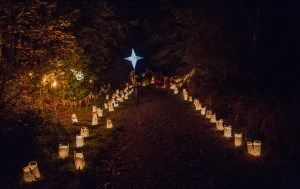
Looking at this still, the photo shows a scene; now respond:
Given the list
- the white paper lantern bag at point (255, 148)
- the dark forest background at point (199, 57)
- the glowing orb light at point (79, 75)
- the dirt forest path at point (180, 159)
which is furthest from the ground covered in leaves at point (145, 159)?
the glowing orb light at point (79, 75)

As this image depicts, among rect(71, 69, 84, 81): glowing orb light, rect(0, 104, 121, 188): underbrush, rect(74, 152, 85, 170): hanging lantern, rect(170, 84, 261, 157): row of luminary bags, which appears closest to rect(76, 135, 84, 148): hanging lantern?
rect(0, 104, 121, 188): underbrush

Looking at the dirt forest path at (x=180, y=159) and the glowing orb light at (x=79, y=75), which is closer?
the dirt forest path at (x=180, y=159)

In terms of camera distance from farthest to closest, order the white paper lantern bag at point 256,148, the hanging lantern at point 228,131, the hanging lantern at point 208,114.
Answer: the hanging lantern at point 208,114 → the hanging lantern at point 228,131 → the white paper lantern bag at point 256,148

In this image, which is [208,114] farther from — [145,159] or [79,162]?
[79,162]

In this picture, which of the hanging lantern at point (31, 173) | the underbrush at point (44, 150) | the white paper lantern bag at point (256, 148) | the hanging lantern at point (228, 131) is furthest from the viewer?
the hanging lantern at point (228, 131)

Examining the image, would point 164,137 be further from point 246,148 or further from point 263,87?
point 263,87

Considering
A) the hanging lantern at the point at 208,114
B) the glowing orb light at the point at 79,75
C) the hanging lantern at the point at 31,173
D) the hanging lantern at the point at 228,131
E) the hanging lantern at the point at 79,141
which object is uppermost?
the glowing orb light at the point at 79,75

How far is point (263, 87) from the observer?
58.1ft

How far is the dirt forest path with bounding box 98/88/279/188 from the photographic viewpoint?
938 cm

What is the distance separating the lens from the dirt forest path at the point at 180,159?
9.38 meters

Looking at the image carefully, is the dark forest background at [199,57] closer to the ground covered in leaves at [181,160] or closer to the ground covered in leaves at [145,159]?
the ground covered in leaves at [145,159]

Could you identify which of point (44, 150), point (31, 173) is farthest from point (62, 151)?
point (31, 173)

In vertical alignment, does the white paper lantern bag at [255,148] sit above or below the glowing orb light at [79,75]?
below

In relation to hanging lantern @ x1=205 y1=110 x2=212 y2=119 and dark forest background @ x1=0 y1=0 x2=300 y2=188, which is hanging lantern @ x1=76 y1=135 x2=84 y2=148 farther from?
hanging lantern @ x1=205 y1=110 x2=212 y2=119
